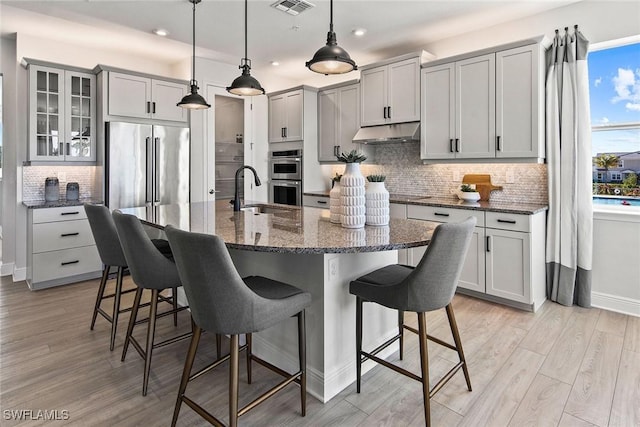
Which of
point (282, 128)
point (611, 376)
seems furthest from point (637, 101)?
point (282, 128)

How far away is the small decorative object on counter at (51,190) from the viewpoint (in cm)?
429

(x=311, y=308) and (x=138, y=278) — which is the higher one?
(x=138, y=278)

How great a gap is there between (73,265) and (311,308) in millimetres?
3428

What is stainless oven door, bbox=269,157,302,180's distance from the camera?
5496 millimetres

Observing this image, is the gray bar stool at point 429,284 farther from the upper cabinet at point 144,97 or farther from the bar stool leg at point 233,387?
the upper cabinet at point 144,97

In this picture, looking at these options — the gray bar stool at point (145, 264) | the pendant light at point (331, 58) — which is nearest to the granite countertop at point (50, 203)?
the gray bar stool at point (145, 264)

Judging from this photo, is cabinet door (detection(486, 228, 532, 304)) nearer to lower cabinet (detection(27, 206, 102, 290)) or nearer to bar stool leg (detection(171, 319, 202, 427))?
bar stool leg (detection(171, 319, 202, 427))

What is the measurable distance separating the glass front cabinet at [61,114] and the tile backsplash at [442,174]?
329 cm

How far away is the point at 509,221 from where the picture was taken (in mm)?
3389

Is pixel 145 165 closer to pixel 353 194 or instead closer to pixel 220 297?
pixel 353 194

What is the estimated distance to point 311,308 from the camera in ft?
6.82

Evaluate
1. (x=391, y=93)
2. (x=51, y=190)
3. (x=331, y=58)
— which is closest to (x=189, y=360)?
(x=331, y=58)

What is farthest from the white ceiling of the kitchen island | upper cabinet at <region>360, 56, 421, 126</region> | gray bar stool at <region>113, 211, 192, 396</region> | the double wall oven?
gray bar stool at <region>113, 211, 192, 396</region>

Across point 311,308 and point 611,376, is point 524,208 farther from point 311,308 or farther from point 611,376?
point 311,308
